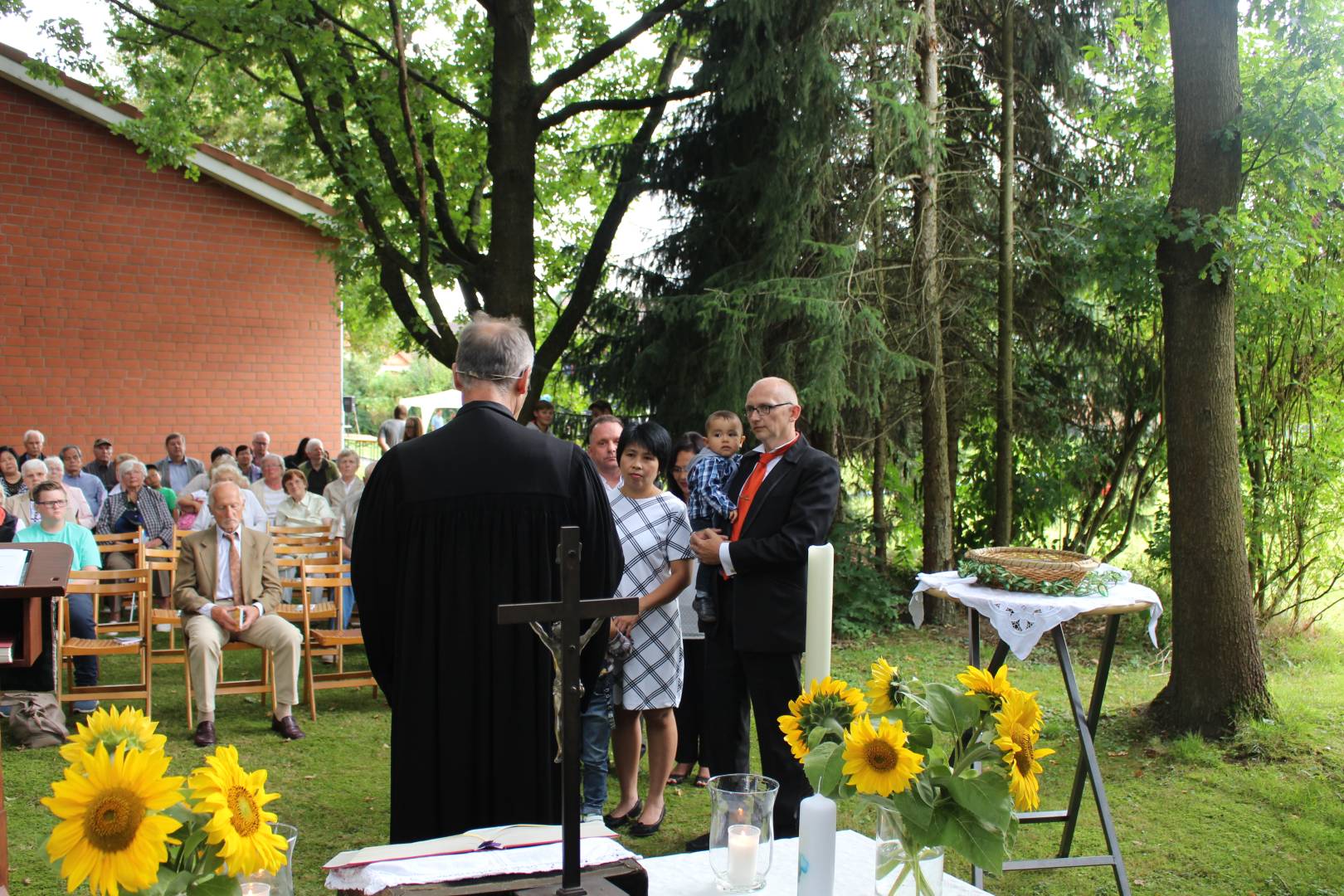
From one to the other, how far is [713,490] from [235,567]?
3661 millimetres

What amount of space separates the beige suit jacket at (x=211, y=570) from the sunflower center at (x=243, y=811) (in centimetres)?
638

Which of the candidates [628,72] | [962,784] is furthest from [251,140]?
[962,784]

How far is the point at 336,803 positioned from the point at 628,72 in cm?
1026

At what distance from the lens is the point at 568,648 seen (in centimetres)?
179

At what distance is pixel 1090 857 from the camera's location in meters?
4.41

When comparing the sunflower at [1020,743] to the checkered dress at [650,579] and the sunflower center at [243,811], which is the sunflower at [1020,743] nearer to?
the sunflower center at [243,811]

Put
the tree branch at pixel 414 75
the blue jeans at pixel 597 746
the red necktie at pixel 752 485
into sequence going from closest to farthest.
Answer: the red necktie at pixel 752 485 < the blue jeans at pixel 597 746 < the tree branch at pixel 414 75

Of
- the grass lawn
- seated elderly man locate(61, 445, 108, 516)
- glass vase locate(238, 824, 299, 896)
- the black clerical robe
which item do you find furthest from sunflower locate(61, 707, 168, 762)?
seated elderly man locate(61, 445, 108, 516)

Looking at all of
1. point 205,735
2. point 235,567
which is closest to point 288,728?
point 205,735

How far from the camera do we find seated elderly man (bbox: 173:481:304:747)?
283 inches

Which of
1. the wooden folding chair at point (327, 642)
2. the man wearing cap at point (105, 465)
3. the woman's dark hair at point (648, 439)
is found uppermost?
the woman's dark hair at point (648, 439)

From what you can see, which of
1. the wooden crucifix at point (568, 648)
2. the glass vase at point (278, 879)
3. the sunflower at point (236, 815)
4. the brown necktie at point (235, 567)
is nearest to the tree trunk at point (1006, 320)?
the brown necktie at point (235, 567)

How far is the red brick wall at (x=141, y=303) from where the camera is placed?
13.8 m

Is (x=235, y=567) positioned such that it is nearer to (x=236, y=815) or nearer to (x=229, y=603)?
(x=229, y=603)
